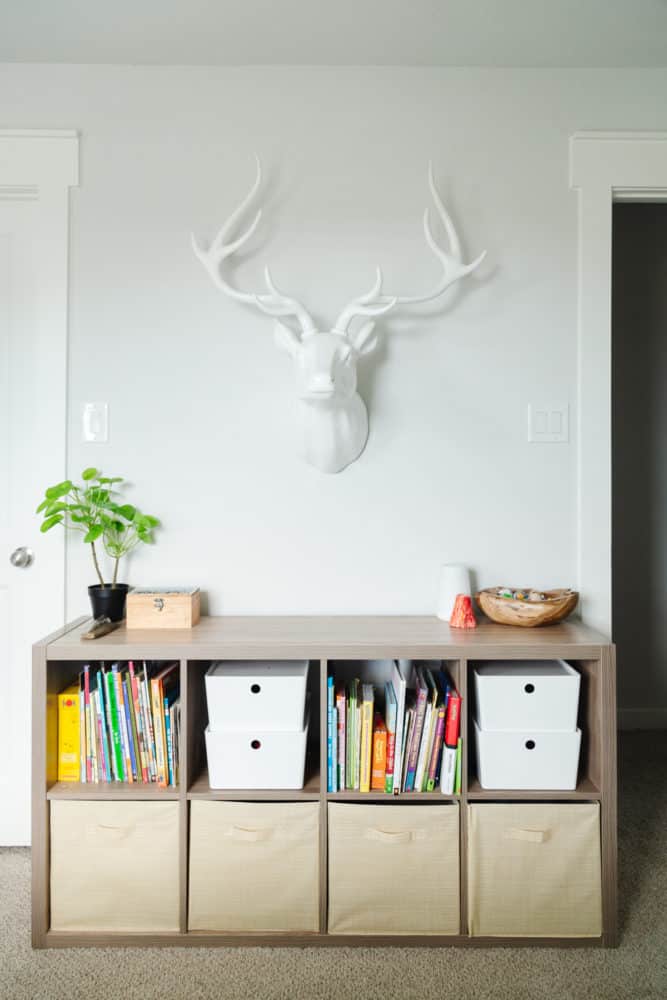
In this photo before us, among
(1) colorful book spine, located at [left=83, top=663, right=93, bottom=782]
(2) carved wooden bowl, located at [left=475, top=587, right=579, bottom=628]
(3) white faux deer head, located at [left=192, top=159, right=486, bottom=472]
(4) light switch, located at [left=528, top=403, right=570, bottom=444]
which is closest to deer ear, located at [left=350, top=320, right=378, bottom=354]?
(3) white faux deer head, located at [left=192, top=159, right=486, bottom=472]

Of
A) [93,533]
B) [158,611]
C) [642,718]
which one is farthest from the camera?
[642,718]

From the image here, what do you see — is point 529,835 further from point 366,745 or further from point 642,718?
point 642,718

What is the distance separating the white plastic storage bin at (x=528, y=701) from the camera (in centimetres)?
150

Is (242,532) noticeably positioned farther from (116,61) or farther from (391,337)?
(116,61)

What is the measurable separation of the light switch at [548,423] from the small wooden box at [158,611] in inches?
45.8

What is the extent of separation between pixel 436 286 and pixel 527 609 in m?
0.98

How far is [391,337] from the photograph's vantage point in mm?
1856

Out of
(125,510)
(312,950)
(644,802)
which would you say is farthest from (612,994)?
(125,510)

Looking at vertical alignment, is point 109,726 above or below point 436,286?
below

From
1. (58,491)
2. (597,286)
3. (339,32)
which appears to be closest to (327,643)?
(58,491)

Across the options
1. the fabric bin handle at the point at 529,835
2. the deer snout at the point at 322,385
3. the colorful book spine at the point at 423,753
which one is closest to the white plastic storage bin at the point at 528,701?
the colorful book spine at the point at 423,753

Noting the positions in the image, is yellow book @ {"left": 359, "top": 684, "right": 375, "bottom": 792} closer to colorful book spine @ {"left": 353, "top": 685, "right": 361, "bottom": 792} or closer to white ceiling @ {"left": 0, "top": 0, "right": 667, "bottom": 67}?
colorful book spine @ {"left": 353, "top": 685, "right": 361, "bottom": 792}

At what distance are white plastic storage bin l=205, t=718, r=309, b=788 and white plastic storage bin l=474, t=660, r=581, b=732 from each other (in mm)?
483

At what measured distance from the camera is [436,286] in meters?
1.77
